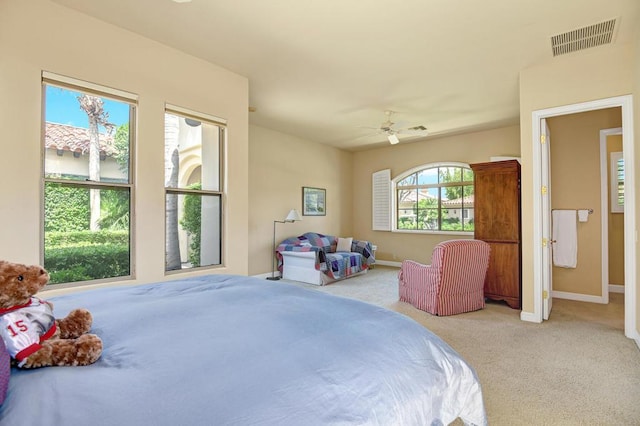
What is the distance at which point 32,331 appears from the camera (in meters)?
0.91

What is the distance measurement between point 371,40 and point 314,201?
4279 mm

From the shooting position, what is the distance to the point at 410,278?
4.02 m

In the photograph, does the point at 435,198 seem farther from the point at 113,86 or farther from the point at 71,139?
the point at 71,139

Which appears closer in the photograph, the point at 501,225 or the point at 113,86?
the point at 113,86

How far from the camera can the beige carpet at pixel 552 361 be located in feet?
6.01

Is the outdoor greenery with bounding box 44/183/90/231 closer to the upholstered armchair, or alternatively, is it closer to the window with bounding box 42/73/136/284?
the window with bounding box 42/73/136/284

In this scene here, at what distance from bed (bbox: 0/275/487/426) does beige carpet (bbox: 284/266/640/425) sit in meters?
1.01

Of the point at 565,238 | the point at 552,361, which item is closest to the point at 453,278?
the point at 552,361

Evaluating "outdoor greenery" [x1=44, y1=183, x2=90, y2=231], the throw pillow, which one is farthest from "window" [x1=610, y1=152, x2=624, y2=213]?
"outdoor greenery" [x1=44, y1=183, x2=90, y2=231]

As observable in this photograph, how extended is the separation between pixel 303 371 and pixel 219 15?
9.37 ft

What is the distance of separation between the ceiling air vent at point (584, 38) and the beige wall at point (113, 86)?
3329mm

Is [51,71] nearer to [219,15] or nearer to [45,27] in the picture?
[45,27]

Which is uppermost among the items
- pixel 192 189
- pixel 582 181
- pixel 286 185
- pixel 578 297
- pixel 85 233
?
pixel 286 185

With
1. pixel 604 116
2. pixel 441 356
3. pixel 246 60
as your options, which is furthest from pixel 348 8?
pixel 604 116
